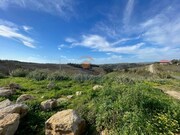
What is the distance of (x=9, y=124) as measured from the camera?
375 cm

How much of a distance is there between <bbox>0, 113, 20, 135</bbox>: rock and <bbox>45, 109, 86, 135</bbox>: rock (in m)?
0.71

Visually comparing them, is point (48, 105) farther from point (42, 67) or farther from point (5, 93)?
point (42, 67)

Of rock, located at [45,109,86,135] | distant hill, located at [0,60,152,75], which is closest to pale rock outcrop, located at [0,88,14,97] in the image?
rock, located at [45,109,86,135]

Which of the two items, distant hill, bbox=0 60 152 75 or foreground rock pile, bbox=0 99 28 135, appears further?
distant hill, bbox=0 60 152 75

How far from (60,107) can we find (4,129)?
6.53ft

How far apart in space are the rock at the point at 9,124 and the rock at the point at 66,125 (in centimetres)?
71

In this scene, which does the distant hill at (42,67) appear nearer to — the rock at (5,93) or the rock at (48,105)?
the rock at (5,93)

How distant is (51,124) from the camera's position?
153 inches

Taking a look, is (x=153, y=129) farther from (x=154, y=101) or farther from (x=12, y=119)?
(x=12, y=119)

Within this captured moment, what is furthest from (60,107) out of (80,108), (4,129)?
(4,129)

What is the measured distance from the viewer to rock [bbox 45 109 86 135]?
361cm

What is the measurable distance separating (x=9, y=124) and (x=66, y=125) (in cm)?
124

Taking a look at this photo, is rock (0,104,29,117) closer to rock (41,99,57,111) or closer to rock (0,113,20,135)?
rock (0,113,20,135)

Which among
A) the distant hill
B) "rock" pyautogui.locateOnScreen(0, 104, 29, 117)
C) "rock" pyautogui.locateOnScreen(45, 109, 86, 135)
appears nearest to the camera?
"rock" pyautogui.locateOnScreen(45, 109, 86, 135)
